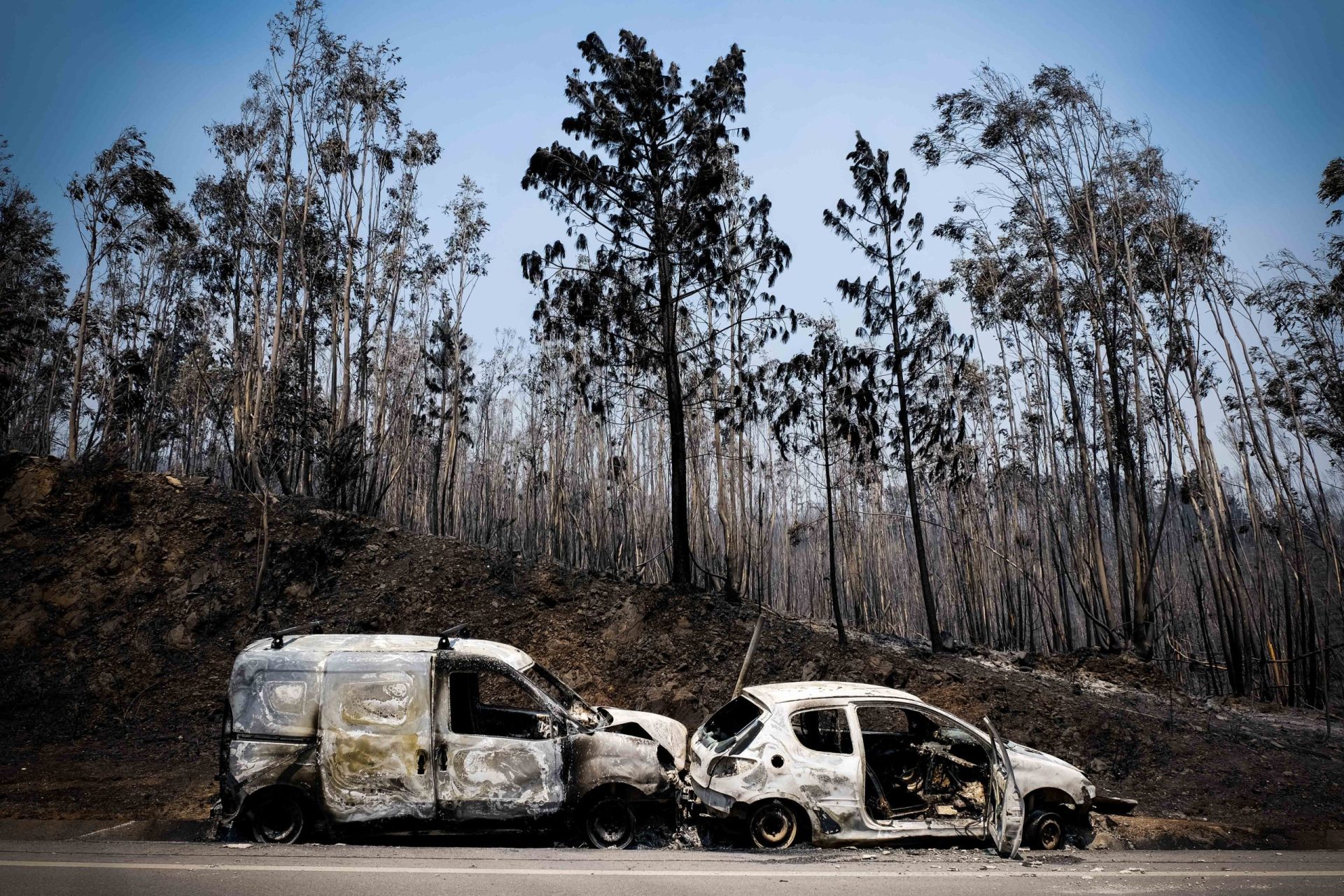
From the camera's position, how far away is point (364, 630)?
1233cm

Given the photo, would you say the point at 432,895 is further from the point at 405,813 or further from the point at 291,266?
the point at 291,266

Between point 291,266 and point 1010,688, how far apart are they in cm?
1903

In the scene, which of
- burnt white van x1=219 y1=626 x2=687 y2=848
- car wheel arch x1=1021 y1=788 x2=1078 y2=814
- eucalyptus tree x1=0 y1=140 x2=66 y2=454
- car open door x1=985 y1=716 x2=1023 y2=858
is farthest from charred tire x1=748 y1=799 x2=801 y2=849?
eucalyptus tree x1=0 y1=140 x2=66 y2=454

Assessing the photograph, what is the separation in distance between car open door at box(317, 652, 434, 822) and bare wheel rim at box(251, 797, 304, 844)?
0.33 meters

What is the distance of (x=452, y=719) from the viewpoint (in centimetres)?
627

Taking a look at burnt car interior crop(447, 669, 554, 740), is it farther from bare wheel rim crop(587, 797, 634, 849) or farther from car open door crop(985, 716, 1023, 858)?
car open door crop(985, 716, 1023, 858)

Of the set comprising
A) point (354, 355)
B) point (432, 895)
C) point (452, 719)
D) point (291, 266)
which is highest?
point (291, 266)

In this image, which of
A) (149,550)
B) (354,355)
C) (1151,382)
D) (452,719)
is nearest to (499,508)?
(354,355)

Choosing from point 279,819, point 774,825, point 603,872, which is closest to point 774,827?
point 774,825

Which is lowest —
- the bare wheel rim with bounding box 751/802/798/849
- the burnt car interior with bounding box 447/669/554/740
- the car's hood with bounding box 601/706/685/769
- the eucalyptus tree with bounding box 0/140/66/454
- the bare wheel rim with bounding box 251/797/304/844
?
the bare wheel rim with bounding box 751/802/798/849

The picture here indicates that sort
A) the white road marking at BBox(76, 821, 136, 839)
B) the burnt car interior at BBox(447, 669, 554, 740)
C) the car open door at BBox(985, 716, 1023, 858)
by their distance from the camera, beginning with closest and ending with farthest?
the car open door at BBox(985, 716, 1023, 858) < the burnt car interior at BBox(447, 669, 554, 740) < the white road marking at BBox(76, 821, 136, 839)

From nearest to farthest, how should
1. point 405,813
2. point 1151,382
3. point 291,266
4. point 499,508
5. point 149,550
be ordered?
A: point 405,813, point 149,550, point 1151,382, point 291,266, point 499,508

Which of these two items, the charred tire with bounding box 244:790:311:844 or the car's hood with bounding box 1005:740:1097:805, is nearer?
the charred tire with bounding box 244:790:311:844

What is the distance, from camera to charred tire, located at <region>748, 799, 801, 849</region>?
5938 millimetres
